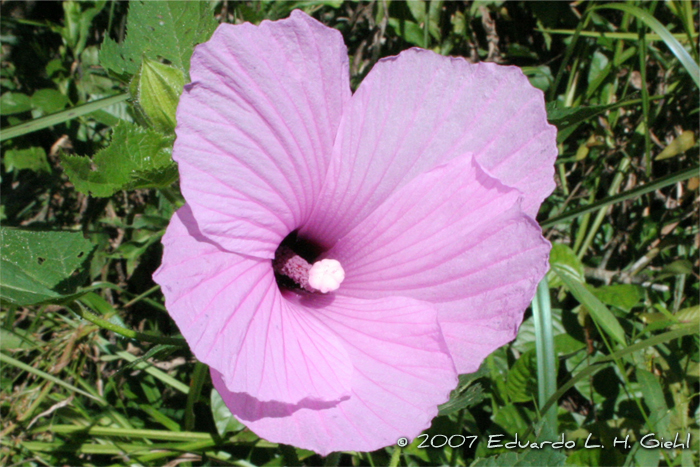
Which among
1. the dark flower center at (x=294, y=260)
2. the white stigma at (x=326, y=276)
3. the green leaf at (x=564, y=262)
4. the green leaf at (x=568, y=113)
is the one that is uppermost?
the green leaf at (x=568, y=113)

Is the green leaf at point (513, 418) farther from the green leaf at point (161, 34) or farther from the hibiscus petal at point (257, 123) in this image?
the green leaf at point (161, 34)

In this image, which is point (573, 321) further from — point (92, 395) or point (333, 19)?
point (92, 395)

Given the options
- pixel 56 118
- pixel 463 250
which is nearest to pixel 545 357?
pixel 463 250

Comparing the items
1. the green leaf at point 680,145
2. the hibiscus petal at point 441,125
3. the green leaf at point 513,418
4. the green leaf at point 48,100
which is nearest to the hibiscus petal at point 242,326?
the hibiscus petal at point 441,125

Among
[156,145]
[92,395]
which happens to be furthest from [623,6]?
[92,395]

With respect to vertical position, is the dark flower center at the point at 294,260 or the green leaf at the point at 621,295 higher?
the dark flower center at the point at 294,260

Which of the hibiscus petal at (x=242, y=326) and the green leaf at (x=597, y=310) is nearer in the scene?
the hibiscus petal at (x=242, y=326)
